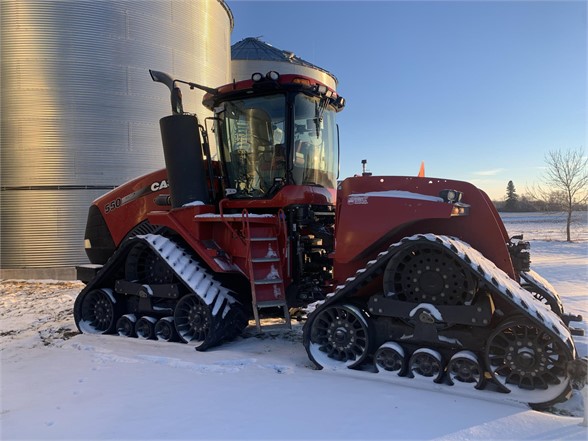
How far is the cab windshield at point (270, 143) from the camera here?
5484 mm

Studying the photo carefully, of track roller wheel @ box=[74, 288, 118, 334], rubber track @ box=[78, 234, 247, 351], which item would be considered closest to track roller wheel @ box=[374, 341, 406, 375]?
rubber track @ box=[78, 234, 247, 351]

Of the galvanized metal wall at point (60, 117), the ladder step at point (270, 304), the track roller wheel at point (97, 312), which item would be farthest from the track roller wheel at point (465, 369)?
the galvanized metal wall at point (60, 117)

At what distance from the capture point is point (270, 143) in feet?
18.2

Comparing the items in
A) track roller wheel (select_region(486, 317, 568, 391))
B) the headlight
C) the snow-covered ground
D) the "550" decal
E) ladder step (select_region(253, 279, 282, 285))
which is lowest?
the snow-covered ground

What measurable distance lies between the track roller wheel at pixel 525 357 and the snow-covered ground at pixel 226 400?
9.1 inches

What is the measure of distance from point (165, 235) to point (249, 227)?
146 cm

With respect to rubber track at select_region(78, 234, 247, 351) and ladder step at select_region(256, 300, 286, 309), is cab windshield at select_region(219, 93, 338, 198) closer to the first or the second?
rubber track at select_region(78, 234, 247, 351)

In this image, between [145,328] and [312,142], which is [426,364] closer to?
[312,142]

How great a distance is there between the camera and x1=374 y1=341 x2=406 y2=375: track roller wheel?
13.0ft

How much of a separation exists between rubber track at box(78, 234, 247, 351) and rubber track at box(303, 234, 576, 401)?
1.47 meters

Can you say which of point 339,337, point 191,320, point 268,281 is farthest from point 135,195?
point 339,337

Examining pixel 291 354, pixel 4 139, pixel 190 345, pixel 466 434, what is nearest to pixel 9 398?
pixel 190 345

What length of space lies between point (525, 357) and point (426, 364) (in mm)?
802

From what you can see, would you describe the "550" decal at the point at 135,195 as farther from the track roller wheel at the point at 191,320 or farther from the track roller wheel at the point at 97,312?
the track roller wheel at the point at 191,320
